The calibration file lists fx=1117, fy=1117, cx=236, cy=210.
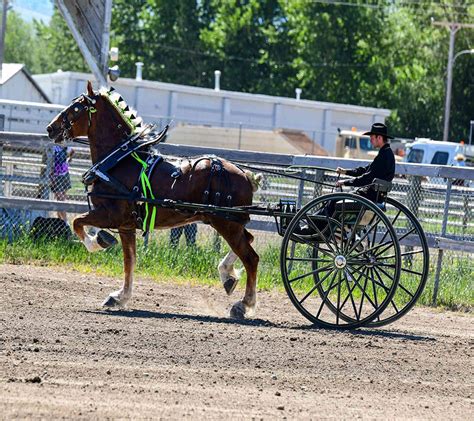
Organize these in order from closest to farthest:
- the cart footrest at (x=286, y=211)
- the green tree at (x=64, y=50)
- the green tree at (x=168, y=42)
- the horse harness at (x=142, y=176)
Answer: the cart footrest at (x=286, y=211) → the horse harness at (x=142, y=176) → the green tree at (x=168, y=42) → the green tree at (x=64, y=50)

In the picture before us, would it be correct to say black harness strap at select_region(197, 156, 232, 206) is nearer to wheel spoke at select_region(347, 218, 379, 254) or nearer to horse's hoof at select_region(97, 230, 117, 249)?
horse's hoof at select_region(97, 230, 117, 249)

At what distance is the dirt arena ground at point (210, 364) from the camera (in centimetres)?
712

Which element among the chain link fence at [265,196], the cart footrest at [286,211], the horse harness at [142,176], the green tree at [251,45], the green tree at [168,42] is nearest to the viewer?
the cart footrest at [286,211]

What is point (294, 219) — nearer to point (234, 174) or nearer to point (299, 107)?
point (234, 174)

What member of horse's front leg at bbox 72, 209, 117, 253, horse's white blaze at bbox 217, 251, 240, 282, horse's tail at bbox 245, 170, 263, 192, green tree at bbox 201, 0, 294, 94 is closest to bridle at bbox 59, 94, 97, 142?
horse's front leg at bbox 72, 209, 117, 253

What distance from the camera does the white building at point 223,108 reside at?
143 feet

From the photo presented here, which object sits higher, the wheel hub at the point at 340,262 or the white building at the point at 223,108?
the white building at the point at 223,108

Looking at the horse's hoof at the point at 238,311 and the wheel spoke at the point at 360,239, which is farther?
the horse's hoof at the point at 238,311

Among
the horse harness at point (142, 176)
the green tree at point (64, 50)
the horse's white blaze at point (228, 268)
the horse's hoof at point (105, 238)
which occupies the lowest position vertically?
the horse's white blaze at point (228, 268)

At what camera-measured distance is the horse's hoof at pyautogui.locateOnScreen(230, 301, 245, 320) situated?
37.4 ft

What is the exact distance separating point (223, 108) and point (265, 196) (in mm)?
32012

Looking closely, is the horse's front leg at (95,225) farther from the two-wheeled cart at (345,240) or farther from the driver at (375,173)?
the driver at (375,173)

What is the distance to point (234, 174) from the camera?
11422 millimetres

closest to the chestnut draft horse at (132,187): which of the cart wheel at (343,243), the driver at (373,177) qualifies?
the cart wheel at (343,243)
